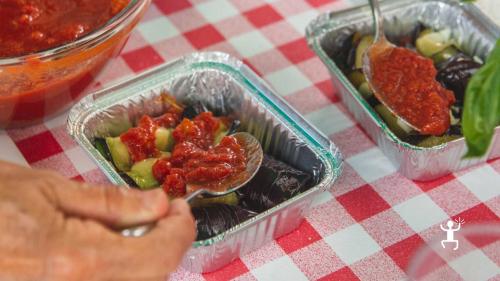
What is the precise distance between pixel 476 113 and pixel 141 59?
110 cm

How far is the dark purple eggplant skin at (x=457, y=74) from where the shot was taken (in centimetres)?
175

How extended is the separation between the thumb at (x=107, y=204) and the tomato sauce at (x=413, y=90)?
0.76m

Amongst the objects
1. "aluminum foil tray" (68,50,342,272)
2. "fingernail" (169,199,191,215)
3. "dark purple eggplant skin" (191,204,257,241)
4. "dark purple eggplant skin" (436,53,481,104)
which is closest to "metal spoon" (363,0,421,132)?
"dark purple eggplant skin" (436,53,481,104)

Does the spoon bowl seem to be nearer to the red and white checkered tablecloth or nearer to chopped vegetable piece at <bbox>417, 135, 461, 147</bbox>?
the red and white checkered tablecloth

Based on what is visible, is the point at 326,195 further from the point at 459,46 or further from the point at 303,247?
the point at 459,46

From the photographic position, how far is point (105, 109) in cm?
167

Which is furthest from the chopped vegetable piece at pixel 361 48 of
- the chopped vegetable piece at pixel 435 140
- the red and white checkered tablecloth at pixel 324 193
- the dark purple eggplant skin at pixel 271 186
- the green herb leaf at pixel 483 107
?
the green herb leaf at pixel 483 107

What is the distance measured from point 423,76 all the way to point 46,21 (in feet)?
2.80

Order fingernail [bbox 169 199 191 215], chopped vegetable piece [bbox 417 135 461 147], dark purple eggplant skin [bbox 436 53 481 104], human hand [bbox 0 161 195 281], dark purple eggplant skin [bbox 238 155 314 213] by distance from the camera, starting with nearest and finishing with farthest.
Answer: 1. human hand [bbox 0 161 195 281]
2. fingernail [bbox 169 199 191 215]
3. dark purple eggplant skin [bbox 238 155 314 213]
4. chopped vegetable piece [bbox 417 135 461 147]
5. dark purple eggplant skin [bbox 436 53 481 104]

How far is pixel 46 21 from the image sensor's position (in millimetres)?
1734

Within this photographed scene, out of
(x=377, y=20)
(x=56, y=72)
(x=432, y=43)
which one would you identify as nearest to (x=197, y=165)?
(x=56, y=72)

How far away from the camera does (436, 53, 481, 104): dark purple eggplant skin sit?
175cm

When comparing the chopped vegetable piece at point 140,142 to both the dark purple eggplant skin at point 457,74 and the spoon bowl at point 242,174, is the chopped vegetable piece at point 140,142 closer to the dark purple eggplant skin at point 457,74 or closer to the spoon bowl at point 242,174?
the spoon bowl at point 242,174

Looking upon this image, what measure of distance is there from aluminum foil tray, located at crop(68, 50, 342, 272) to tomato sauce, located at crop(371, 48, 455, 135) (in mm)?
222
